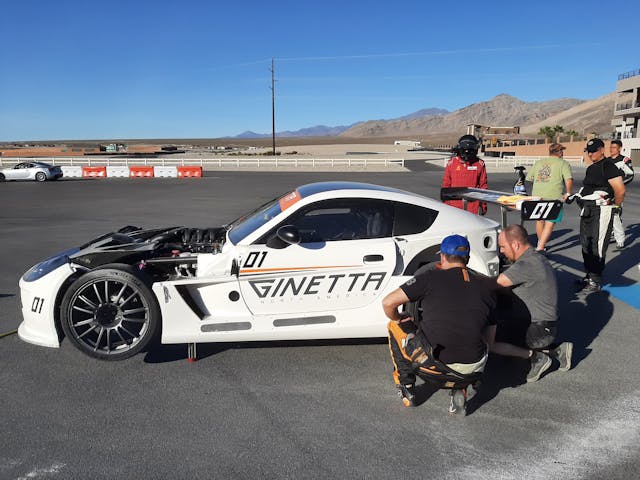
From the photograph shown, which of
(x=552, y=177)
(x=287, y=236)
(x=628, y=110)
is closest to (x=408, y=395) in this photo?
(x=287, y=236)

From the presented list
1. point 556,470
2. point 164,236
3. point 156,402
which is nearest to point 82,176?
point 164,236

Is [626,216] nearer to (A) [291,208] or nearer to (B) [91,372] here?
(A) [291,208]

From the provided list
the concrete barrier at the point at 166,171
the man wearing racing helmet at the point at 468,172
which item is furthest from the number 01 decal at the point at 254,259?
the concrete barrier at the point at 166,171

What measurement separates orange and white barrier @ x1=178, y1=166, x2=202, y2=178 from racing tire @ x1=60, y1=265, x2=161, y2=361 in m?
26.4

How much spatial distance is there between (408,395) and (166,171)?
2848cm

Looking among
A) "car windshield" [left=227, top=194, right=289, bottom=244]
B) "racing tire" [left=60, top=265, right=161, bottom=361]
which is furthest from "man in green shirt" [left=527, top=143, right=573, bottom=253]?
"racing tire" [left=60, top=265, right=161, bottom=361]

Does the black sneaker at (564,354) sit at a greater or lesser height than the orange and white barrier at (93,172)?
lesser

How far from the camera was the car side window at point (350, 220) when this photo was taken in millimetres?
4480

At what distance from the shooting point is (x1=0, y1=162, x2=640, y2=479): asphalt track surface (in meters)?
3.02

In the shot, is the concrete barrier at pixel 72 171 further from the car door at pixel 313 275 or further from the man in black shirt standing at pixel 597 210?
the man in black shirt standing at pixel 597 210

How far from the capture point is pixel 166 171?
29.9 m

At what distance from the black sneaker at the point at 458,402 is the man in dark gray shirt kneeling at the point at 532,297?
2.26 feet

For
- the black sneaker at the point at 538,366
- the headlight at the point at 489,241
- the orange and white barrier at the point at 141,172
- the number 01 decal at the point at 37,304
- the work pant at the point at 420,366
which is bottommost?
the black sneaker at the point at 538,366

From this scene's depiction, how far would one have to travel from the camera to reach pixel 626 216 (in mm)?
12953
